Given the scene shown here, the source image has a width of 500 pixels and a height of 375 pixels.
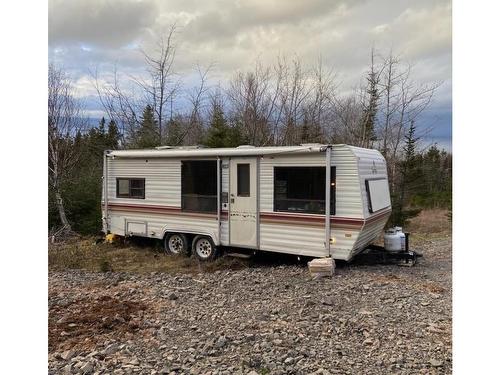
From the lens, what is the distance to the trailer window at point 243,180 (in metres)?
6.14

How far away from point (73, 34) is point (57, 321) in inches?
100

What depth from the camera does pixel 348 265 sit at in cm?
594

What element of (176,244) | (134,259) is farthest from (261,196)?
(134,259)

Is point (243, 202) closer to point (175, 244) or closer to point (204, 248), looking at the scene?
point (204, 248)

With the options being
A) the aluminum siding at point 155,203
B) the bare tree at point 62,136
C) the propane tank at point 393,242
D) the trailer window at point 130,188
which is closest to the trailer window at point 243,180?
the aluminum siding at point 155,203

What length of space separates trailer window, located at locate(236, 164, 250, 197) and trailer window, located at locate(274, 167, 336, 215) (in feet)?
1.49

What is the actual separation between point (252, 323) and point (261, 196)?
2580 mm

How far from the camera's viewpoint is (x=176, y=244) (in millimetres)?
6992

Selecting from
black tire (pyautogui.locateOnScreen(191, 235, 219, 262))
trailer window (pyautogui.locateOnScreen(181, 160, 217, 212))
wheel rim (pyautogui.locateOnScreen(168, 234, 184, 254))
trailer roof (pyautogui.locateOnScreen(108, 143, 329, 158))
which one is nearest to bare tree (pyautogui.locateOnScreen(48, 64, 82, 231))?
trailer roof (pyautogui.locateOnScreen(108, 143, 329, 158))

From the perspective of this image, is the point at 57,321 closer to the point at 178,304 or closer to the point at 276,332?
the point at 178,304

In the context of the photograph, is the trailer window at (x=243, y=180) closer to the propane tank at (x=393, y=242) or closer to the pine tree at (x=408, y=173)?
the propane tank at (x=393, y=242)

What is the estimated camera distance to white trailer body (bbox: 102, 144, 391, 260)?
5.45 metres

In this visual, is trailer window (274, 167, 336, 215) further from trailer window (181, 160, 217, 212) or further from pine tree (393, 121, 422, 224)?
pine tree (393, 121, 422, 224)
